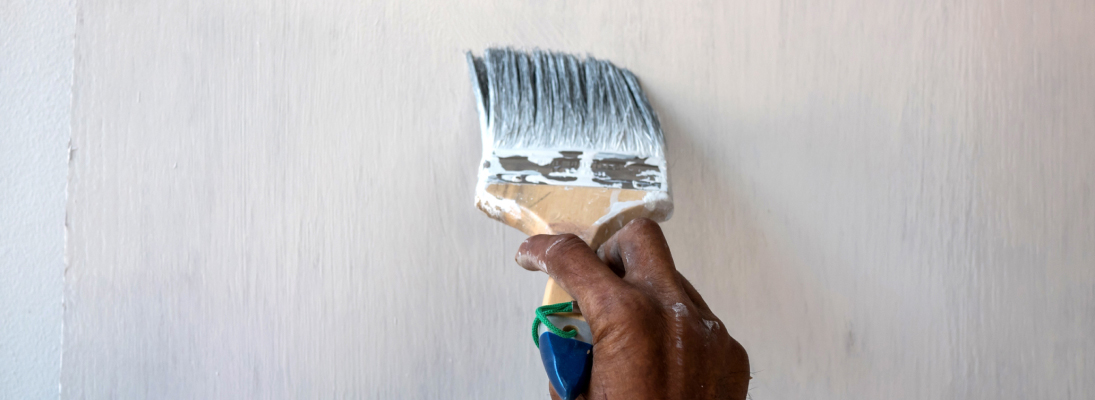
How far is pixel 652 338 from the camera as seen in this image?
0.30m

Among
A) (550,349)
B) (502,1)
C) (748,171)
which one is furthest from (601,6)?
(550,349)

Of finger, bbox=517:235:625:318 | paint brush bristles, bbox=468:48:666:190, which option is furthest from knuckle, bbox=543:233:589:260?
paint brush bristles, bbox=468:48:666:190

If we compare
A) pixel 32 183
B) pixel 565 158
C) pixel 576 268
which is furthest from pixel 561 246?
pixel 32 183

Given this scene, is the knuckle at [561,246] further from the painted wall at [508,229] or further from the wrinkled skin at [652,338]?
the painted wall at [508,229]

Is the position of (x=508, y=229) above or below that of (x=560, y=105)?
below

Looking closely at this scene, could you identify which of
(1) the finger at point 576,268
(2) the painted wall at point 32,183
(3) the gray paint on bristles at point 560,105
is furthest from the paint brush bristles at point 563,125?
(2) the painted wall at point 32,183

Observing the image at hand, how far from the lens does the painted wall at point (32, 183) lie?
54 centimetres

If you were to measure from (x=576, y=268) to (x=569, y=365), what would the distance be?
5 centimetres

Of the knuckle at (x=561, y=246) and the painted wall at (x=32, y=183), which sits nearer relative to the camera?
the knuckle at (x=561, y=246)

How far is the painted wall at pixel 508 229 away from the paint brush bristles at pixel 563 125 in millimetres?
46

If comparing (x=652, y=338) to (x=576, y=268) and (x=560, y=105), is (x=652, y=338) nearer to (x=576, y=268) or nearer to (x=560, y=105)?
(x=576, y=268)

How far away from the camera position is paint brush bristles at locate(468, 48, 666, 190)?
0.48 metres

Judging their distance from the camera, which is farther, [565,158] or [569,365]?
[565,158]

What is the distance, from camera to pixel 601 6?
0.60 metres
